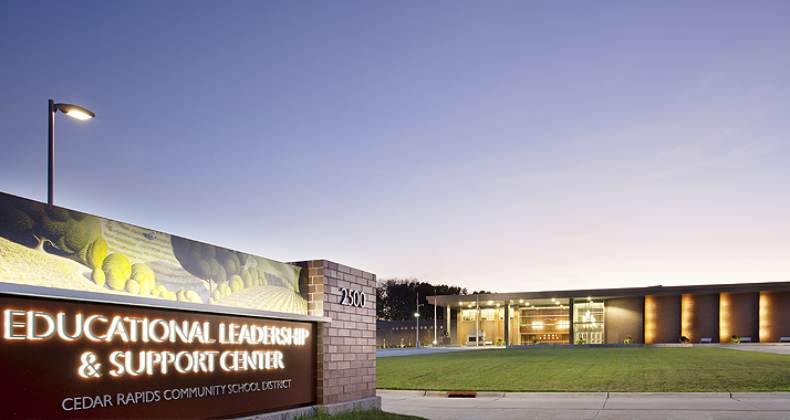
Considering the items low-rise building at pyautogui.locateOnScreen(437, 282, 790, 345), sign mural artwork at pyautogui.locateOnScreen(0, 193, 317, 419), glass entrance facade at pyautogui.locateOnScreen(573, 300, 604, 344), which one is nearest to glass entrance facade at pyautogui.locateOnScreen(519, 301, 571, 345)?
low-rise building at pyautogui.locateOnScreen(437, 282, 790, 345)

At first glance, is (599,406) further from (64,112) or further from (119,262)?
(64,112)

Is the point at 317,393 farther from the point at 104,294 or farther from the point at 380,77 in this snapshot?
the point at 380,77

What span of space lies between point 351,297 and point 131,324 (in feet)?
19.9

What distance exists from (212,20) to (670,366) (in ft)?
71.5

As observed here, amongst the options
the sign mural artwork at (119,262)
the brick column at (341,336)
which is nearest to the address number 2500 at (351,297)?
the brick column at (341,336)

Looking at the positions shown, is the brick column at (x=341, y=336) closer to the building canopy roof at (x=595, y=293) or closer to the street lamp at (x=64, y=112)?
the street lamp at (x=64, y=112)

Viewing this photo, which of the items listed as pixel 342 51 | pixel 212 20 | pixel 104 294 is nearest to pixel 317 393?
pixel 104 294

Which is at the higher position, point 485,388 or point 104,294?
point 104,294

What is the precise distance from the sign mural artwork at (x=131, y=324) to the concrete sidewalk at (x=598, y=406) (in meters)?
5.39

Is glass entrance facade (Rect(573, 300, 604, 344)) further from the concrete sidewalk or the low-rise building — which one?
the concrete sidewalk

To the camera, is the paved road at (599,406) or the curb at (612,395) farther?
the curb at (612,395)

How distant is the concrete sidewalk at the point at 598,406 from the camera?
13867mm

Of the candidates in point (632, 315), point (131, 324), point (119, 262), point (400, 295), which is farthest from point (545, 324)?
point (119, 262)

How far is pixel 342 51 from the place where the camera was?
20.9 metres
